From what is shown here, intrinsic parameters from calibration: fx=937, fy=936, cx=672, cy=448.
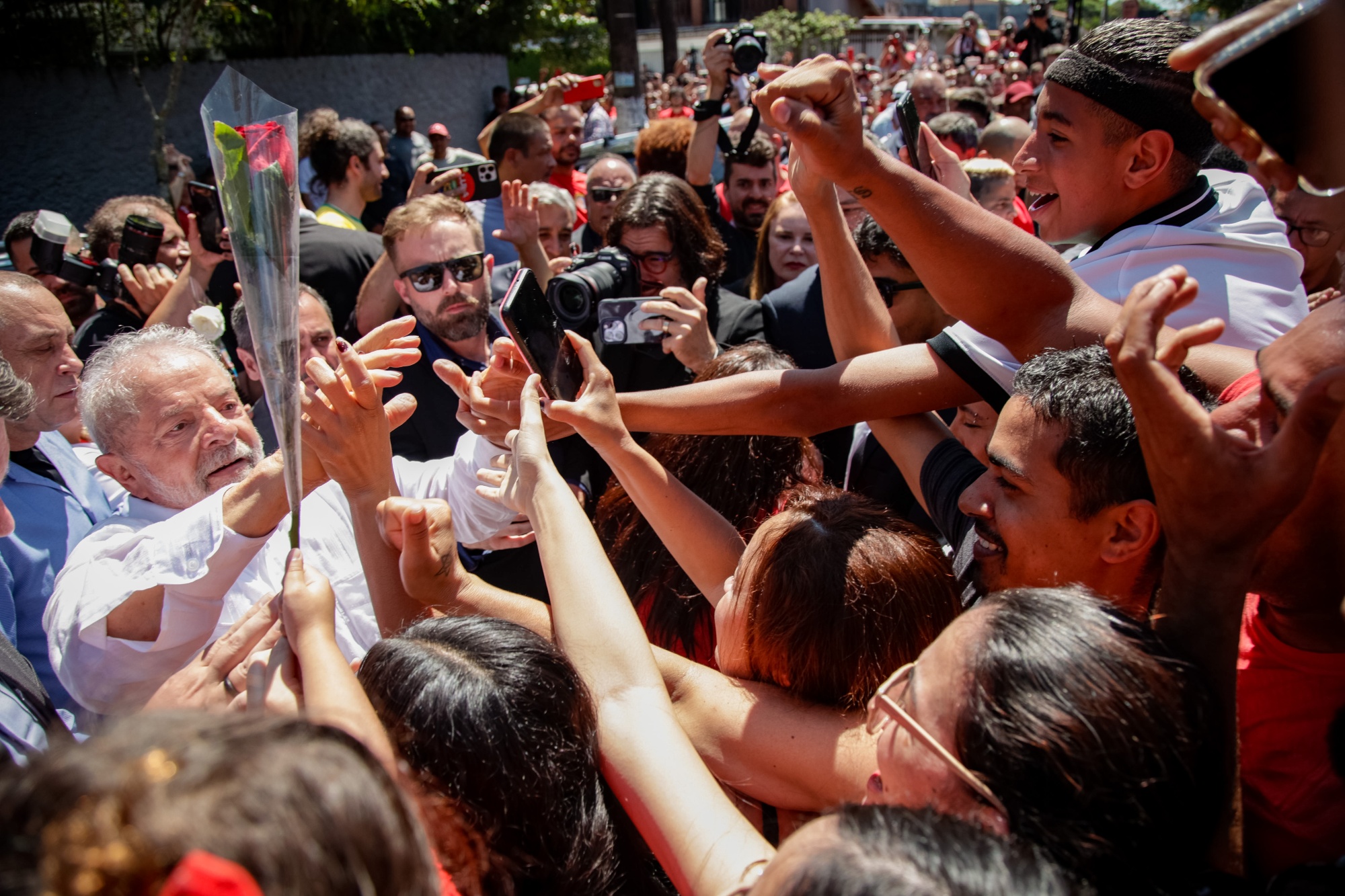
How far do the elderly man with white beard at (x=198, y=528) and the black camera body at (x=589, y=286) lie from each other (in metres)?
0.87

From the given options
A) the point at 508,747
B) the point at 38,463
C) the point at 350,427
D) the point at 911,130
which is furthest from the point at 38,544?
the point at 911,130

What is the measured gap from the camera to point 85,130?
11477mm

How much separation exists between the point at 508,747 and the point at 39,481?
1.74 metres

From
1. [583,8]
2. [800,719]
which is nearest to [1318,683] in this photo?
[800,719]

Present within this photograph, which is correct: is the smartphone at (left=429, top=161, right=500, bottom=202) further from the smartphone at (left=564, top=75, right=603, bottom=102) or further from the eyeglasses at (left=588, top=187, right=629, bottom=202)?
the smartphone at (left=564, top=75, right=603, bottom=102)

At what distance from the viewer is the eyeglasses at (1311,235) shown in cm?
239

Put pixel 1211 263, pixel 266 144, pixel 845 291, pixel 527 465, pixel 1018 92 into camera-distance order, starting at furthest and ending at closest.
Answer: pixel 1018 92 < pixel 845 291 < pixel 527 465 < pixel 1211 263 < pixel 266 144

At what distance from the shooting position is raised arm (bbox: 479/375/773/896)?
46.0 inches

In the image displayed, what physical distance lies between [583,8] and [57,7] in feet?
35.7

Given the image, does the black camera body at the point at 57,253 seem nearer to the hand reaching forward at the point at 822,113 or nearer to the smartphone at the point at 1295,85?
the hand reaching forward at the point at 822,113

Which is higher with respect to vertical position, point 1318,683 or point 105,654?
point 1318,683

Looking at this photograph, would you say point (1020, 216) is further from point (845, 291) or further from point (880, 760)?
point (880, 760)

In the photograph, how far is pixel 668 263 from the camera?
336cm

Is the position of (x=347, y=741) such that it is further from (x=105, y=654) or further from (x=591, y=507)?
(x=591, y=507)
